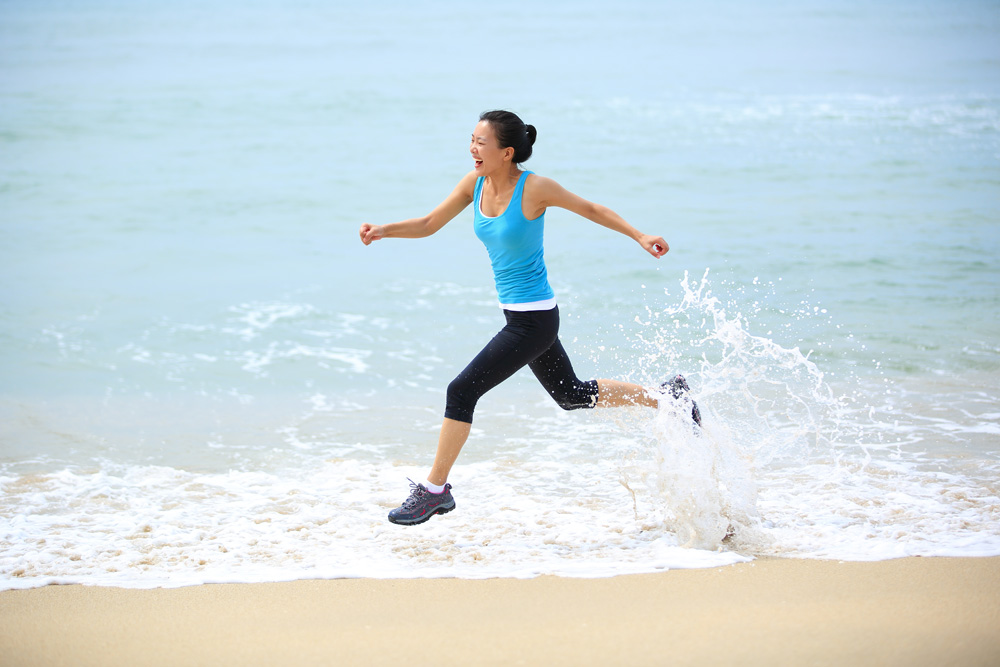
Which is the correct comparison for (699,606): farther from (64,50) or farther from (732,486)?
(64,50)

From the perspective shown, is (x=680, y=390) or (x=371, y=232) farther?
(x=680, y=390)

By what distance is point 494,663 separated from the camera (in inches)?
127

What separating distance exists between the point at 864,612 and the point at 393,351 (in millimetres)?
6544

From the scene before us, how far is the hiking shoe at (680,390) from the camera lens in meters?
4.86

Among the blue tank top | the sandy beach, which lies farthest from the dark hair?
the sandy beach

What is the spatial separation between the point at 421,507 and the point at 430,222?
4.71ft

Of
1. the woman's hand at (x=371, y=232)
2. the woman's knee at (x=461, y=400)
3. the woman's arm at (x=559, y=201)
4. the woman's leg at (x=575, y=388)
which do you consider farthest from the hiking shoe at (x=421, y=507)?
the woman's arm at (x=559, y=201)

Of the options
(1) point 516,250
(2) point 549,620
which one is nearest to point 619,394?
(1) point 516,250

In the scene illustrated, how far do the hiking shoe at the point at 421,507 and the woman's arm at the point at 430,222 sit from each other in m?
1.26

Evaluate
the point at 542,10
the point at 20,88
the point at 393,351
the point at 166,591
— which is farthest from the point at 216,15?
the point at 166,591

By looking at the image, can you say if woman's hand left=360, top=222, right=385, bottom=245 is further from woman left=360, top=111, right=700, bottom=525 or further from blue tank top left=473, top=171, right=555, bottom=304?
blue tank top left=473, top=171, right=555, bottom=304

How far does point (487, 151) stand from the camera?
4410mm

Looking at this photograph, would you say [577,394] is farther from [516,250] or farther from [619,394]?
[516,250]

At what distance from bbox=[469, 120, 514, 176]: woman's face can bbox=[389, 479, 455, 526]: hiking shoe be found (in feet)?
5.04
